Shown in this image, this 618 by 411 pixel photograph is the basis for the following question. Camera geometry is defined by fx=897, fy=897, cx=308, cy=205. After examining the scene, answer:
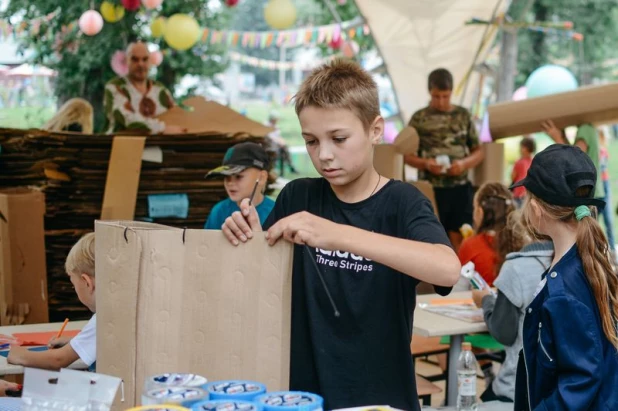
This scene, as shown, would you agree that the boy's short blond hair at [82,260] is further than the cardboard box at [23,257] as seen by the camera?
No

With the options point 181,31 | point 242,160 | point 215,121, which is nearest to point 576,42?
point 181,31

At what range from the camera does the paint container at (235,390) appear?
5.80ft

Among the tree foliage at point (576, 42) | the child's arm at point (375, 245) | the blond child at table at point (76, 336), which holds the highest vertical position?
the tree foliage at point (576, 42)

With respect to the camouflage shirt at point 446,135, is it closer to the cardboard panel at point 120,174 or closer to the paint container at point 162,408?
the cardboard panel at point 120,174

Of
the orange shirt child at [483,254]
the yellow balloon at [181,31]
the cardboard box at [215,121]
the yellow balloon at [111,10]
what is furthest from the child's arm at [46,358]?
the yellow balloon at [111,10]

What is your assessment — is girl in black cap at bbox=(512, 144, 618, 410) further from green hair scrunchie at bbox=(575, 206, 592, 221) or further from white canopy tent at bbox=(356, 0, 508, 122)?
white canopy tent at bbox=(356, 0, 508, 122)

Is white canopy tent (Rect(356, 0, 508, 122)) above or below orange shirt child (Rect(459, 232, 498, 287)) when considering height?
above

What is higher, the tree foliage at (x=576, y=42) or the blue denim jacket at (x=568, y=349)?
the tree foliage at (x=576, y=42)

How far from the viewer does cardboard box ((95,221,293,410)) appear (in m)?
1.96

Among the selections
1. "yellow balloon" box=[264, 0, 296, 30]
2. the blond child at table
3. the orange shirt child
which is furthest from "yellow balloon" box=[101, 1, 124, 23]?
the blond child at table

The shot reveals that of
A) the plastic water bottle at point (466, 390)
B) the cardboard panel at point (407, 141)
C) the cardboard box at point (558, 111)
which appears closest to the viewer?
the plastic water bottle at point (466, 390)

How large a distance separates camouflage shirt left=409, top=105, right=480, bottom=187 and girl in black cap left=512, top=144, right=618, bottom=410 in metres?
4.44

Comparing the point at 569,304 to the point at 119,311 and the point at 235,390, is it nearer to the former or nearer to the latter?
the point at 235,390

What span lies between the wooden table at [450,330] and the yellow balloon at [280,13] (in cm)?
595
